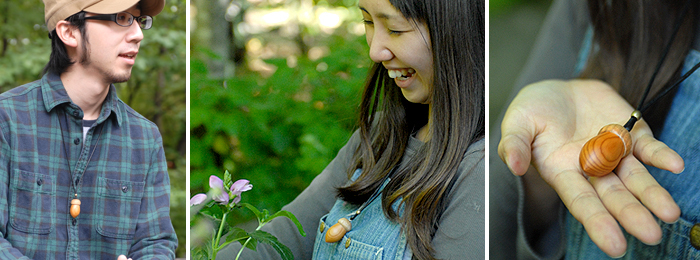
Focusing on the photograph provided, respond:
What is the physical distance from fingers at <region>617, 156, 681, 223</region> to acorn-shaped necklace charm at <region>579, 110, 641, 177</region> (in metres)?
0.02

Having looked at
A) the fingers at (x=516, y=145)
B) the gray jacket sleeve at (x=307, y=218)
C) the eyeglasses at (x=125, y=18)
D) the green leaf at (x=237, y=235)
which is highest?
the eyeglasses at (x=125, y=18)

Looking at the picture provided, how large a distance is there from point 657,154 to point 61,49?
908 millimetres

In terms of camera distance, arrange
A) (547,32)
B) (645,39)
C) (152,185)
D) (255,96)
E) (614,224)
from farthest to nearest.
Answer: (255,96) → (547,32) → (645,39) → (152,185) → (614,224)

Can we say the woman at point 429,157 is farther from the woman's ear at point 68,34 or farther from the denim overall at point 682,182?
the woman's ear at point 68,34

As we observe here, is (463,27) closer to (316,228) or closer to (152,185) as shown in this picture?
(316,228)

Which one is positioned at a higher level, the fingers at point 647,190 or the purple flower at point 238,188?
the fingers at point 647,190

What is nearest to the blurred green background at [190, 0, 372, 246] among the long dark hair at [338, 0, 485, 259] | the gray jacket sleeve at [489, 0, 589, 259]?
the gray jacket sleeve at [489, 0, 589, 259]

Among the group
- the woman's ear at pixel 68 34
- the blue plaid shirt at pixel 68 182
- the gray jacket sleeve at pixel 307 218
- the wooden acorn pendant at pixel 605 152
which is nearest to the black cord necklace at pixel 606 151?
the wooden acorn pendant at pixel 605 152

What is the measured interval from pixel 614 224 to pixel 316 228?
0.55m

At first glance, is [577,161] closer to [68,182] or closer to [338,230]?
[338,230]

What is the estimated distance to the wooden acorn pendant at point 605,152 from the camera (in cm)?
63

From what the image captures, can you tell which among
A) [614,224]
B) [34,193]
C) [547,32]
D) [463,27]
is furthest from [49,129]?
[547,32]

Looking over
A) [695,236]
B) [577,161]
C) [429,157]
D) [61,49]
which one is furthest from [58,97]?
[695,236]

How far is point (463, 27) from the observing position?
73cm
